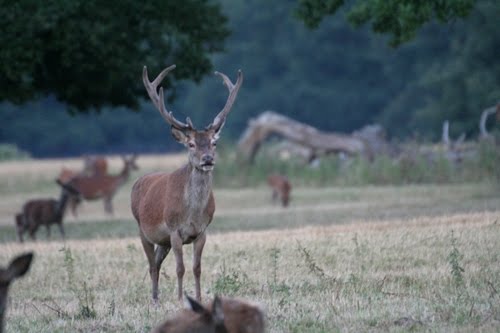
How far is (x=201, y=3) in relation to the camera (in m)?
24.8

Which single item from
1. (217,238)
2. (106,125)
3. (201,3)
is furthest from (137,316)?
(106,125)

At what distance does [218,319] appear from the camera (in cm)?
683

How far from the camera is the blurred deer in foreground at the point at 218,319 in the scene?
685cm

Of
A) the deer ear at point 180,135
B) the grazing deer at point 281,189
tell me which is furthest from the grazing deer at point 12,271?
the grazing deer at point 281,189

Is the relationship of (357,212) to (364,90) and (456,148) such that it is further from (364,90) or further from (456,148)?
(364,90)

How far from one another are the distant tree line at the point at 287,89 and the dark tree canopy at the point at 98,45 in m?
35.9

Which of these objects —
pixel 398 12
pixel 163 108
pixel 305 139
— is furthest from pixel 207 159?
pixel 305 139

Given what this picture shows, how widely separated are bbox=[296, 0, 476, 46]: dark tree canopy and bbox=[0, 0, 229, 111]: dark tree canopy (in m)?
3.22

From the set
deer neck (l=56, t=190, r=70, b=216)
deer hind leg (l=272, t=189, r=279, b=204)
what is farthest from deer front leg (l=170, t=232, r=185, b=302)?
deer hind leg (l=272, t=189, r=279, b=204)

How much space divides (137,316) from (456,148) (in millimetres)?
22530

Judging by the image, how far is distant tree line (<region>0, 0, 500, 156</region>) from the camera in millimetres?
65312

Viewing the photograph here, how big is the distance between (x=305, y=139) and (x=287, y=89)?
34583 mm

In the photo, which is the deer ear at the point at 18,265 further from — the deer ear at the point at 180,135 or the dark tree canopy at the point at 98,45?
the dark tree canopy at the point at 98,45

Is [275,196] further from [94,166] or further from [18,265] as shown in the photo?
[18,265]
